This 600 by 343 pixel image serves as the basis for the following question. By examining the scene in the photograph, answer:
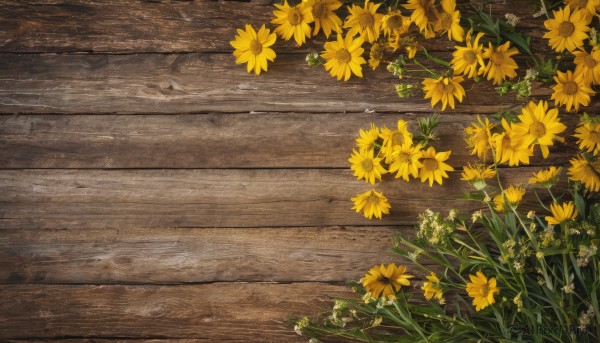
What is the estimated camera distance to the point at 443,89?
180 cm

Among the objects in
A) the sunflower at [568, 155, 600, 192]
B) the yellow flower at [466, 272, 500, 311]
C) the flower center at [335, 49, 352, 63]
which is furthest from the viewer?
the flower center at [335, 49, 352, 63]

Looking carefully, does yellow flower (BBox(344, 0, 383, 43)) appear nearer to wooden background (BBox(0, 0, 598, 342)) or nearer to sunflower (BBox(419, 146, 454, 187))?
wooden background (BBox(0, 0, 598, 342))

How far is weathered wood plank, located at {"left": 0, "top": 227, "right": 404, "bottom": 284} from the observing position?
182 centimetres

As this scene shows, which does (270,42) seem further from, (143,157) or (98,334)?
(98,334)

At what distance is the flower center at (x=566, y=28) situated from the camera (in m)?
1.73

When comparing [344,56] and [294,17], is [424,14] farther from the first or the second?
[294,17]

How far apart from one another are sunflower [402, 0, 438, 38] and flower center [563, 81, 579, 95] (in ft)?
1.23

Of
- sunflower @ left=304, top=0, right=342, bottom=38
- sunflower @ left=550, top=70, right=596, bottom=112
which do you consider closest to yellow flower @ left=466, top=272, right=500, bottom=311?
sunflower @ left=550, top=70, right=596, bottom=112

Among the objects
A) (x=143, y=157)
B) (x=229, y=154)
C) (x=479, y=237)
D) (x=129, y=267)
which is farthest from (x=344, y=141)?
(x=129, y=267)

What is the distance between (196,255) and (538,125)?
973 mm

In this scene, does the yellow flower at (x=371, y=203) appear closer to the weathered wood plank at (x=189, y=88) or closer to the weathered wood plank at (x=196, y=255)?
the weathered wood plank at (x=196, y=255)

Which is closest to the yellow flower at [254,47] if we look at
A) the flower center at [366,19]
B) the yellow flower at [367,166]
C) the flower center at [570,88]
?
the flower center at [366,19]

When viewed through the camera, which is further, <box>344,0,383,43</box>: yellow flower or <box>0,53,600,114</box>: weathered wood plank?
<box>0,53,600,114</box>: weathered wood plank

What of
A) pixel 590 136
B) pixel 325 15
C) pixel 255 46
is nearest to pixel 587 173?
pixel 590 136
